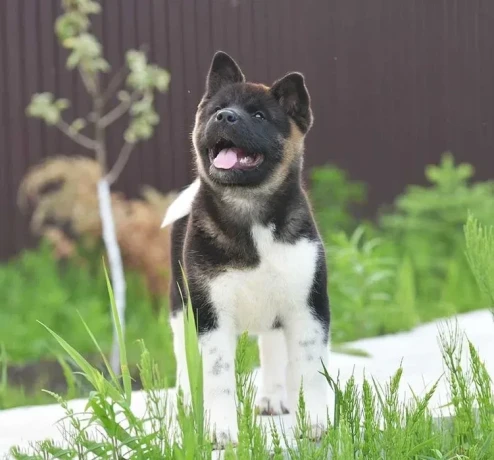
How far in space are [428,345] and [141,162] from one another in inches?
106

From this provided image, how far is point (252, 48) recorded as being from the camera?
6762mm

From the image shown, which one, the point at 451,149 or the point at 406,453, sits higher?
the point at 451,149

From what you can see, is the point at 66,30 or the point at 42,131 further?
the point at 42,131

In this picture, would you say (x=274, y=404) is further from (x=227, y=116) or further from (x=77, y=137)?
(x=77, y=137)

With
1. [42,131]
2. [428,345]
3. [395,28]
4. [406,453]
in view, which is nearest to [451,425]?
[406,453]

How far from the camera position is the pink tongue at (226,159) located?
2693 mm

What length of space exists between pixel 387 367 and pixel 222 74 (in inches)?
74.1

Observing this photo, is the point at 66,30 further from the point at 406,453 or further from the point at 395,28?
the point at 406,453

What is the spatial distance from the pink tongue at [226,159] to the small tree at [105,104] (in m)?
2.62

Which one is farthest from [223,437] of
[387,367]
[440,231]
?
[440,231]

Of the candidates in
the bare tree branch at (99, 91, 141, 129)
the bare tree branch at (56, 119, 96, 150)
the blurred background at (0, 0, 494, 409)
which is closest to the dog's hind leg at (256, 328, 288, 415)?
the blurred background at (0, 0, 494, 409)

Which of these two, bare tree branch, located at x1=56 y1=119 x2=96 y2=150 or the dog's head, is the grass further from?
bare tree branch, located at x1=56 y1=119 x2=96 y2=150

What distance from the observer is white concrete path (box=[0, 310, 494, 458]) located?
3.31 metres

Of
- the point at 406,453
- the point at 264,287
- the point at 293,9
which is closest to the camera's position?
the point at 406,453
